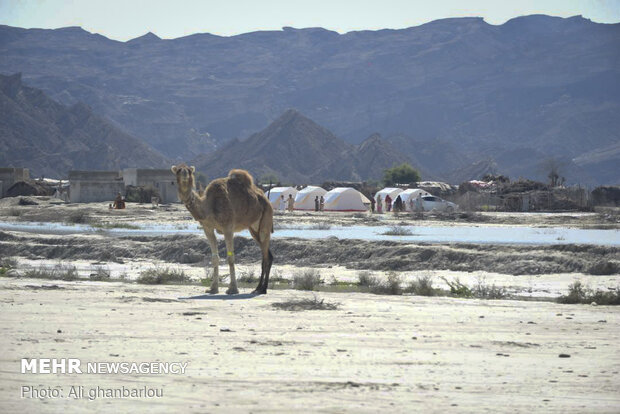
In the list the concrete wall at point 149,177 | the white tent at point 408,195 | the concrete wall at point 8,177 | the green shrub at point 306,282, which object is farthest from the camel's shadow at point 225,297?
the concrete wall at point 8,177

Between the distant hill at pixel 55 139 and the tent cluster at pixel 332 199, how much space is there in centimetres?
11001

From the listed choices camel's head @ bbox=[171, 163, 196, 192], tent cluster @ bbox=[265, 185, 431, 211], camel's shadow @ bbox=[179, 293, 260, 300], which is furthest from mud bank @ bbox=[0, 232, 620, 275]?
tent cluster @ bbox=[265, 185, 431, 211]

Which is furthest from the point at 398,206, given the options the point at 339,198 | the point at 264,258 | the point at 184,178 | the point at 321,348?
the point at 321,348

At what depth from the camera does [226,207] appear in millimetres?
15258

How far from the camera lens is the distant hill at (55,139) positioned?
169 m

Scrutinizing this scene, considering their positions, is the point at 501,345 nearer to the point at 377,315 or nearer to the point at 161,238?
the point at 377,315

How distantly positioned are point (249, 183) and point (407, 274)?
5.83 metres

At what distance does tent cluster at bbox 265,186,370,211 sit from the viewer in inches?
2438

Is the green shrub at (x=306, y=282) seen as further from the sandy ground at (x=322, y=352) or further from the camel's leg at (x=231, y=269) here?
the sandy ground at (x=322, y=352)

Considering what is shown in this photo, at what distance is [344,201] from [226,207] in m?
47.0

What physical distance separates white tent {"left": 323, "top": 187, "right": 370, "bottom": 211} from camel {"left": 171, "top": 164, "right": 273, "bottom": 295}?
4599 cm

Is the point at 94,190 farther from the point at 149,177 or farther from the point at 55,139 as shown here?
the point at 55,139

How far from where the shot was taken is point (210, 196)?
50.2 feet

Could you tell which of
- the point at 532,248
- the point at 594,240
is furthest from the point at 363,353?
the point at 594,240
